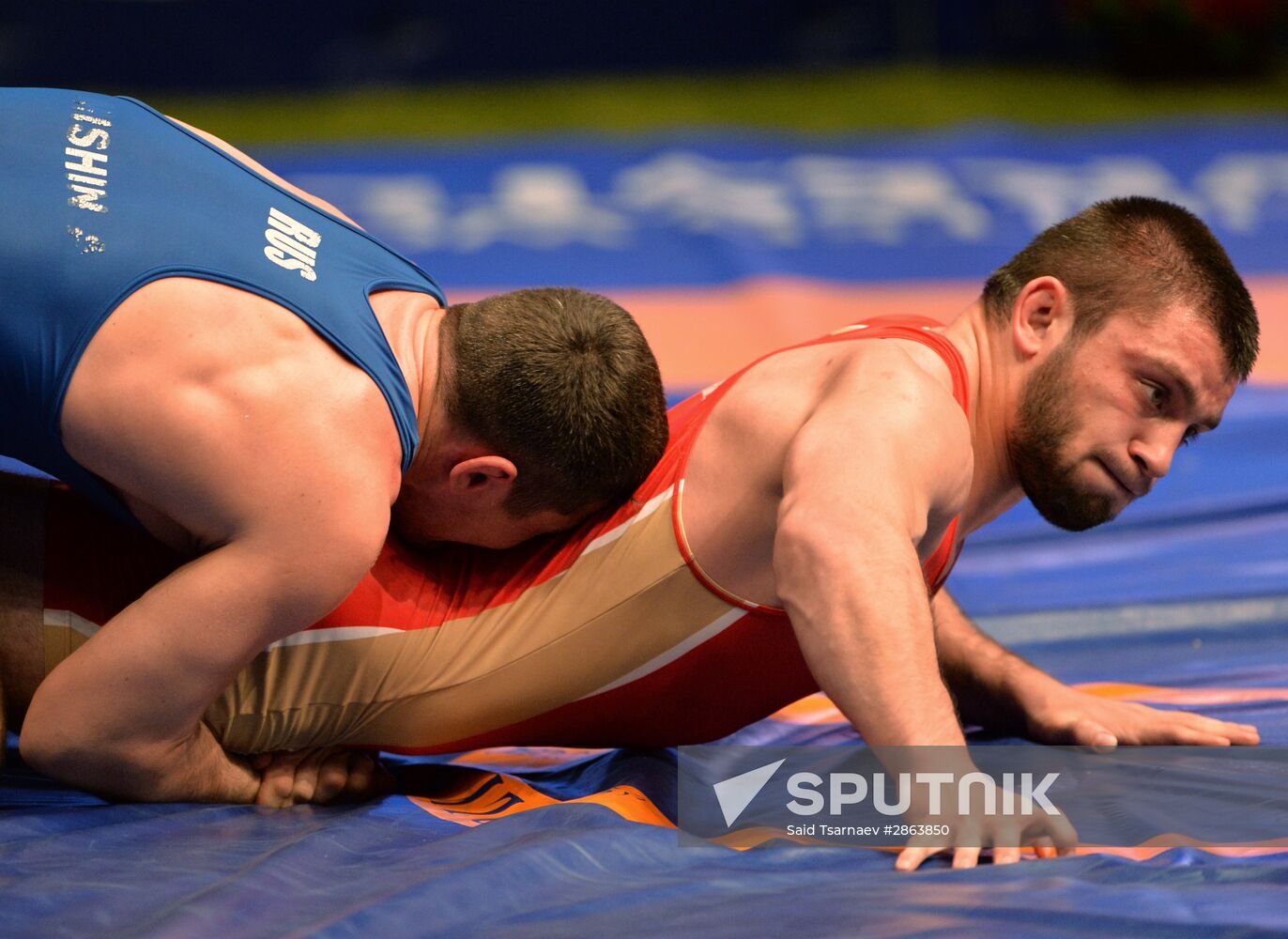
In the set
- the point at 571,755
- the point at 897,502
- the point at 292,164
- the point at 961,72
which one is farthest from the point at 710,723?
the point at 961,72

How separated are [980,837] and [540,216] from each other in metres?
4.53

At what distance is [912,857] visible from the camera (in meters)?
2.20

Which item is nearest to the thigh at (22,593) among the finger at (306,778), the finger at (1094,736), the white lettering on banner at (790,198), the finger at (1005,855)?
the finger at (306,778)

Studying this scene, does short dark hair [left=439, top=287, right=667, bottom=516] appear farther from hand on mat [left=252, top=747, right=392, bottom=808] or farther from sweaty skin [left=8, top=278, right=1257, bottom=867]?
hand on mat [left=252, top=747, right=392, bottom=808]

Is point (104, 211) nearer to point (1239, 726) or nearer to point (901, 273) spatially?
point (1239, 726)

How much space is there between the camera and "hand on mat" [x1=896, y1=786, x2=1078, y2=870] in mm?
2197

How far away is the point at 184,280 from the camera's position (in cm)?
227

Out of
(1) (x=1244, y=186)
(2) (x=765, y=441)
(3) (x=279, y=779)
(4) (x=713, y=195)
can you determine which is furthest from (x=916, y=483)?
(1) (x=1244, y=186)

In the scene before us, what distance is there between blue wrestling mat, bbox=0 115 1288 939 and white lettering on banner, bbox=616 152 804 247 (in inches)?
0.8

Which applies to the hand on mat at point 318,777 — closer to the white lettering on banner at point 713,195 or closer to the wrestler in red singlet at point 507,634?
the wrestler in red singlet at point 507,634

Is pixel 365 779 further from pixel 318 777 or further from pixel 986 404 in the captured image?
pixel 986 404

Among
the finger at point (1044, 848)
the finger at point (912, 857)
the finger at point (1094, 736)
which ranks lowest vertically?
the finger at point (912, 857)

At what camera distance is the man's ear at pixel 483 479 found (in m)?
2.48

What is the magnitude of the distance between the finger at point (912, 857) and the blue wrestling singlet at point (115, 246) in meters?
0.95
